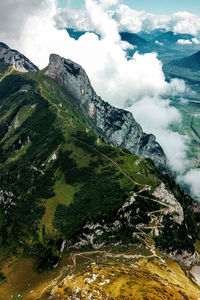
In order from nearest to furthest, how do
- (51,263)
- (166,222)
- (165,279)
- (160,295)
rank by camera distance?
(160,295), (165,279), (51,263), (166,222)

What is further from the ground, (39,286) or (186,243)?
(186,243)

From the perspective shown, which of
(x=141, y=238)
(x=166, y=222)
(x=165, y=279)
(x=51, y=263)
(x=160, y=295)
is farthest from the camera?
(x=166, y=222)

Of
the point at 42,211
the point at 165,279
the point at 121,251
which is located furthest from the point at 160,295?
the point at 42,211

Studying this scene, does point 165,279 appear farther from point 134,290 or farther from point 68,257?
point 68,257

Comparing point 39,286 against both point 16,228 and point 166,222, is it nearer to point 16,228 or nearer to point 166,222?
point 16,228

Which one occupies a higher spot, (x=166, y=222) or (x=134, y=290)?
(x=166, y=222)

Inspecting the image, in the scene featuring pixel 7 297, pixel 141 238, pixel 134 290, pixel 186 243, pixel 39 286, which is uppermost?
pixel 186 243

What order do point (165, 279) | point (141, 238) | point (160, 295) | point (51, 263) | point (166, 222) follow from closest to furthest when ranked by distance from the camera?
point (160, 295) < point (165, 279) < point (51, 263) < point (141, 238) < point (166, 222)

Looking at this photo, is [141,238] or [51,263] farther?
[141,238]

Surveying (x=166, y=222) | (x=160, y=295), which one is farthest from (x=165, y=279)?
(x=166, y=222)
